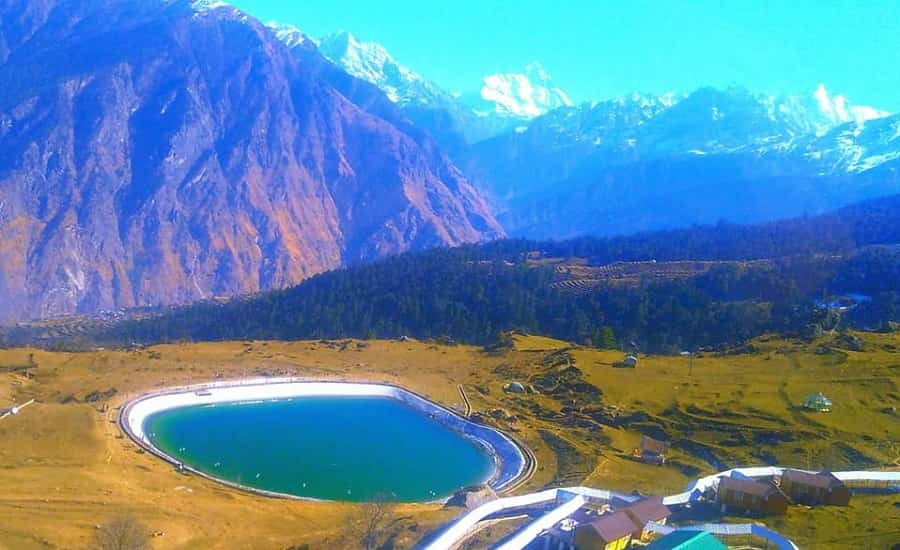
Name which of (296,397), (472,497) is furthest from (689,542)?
(296,397)

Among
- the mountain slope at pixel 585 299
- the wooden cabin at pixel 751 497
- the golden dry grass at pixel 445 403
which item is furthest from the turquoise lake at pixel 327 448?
the mountain slope at pixel 585 299

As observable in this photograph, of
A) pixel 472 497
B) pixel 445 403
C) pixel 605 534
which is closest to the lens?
pixel 605 534

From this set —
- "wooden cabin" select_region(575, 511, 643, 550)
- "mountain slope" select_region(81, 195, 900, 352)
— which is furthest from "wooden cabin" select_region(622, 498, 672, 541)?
"mountain slope" select_region(81, 195, 900, 352)

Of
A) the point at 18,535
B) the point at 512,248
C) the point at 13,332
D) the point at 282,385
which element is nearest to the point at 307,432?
the point at 282,385

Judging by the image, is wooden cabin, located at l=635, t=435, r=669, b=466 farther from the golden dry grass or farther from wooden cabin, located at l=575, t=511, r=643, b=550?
wooden cabin, located at l=575, t=511, r=643, b=550

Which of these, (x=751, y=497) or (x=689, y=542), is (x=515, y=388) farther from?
(x=689, y=542)

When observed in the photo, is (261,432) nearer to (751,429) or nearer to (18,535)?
(18,535)
